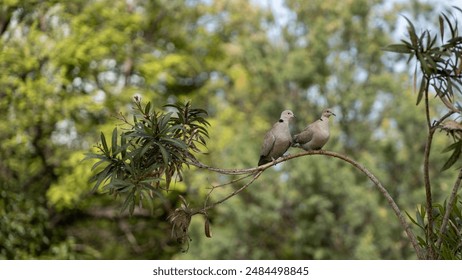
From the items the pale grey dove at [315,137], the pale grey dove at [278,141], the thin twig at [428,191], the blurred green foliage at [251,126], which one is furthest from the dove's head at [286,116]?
the blurred green foliage at [251,126]

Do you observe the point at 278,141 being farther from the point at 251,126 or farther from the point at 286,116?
the point at 251,126

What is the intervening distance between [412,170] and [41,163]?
5.40 m

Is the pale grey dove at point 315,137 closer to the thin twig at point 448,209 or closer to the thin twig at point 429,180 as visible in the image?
the thin twig at point 429,180

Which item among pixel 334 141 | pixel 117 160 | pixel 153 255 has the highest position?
pixel 334 141

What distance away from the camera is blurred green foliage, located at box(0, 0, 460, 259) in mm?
9188

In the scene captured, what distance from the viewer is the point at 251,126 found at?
1061 cm

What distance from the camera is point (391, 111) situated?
9711mm

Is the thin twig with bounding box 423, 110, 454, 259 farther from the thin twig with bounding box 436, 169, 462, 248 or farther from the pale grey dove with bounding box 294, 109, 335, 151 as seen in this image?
the pale grey dove with bounding box 294, 109, 335, 151

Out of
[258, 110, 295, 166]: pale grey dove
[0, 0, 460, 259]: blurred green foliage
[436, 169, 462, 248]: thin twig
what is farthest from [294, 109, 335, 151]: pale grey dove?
[0, 0, 460, 259]: blurred green foliage

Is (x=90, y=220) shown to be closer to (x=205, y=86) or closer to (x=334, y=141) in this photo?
(x=205, y=86)
